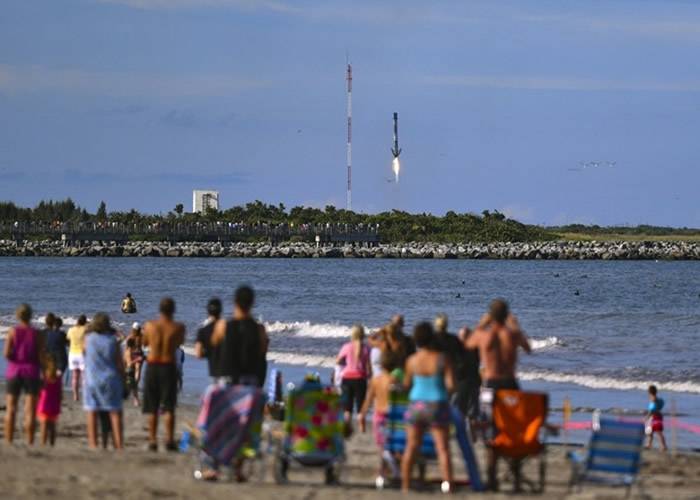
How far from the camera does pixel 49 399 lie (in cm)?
1530

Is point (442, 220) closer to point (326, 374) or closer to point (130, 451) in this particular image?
point (326, 374)

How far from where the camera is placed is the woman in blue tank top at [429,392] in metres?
12.0

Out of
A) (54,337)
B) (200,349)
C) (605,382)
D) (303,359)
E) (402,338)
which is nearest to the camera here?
(200,349)

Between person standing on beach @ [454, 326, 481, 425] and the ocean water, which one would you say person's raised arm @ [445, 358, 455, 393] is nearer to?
person standing on beach @ [454, 326, 481, 425]

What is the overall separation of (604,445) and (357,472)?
2.63 meters

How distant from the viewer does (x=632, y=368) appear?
30.9 metres

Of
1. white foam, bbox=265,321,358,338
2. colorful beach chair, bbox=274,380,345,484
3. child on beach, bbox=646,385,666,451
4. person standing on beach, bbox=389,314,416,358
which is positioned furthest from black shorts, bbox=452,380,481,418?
white foam, bbox=265,321,358,338

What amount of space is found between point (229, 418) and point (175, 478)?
928 millimetres

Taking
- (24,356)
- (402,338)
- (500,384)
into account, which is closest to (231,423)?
(500,384)

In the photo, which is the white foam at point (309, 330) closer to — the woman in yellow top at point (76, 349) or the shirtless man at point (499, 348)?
the woman in yellow top at point (76, 349)

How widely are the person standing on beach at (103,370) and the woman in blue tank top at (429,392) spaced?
3287mm

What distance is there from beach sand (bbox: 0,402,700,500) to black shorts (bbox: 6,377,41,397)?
0.51 metres

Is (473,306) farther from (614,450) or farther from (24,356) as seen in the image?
(614,450)

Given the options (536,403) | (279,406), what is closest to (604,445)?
(536,403)
